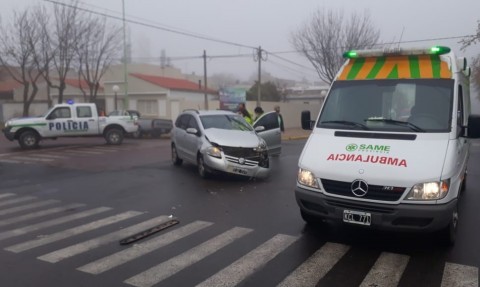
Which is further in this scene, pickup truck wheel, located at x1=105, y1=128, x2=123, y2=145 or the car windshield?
pickup truck wheel, located at x1=105, y1=128, x2=123, y2=145

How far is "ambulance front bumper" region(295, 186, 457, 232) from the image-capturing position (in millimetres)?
4801

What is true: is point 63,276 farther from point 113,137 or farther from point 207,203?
point 113,137

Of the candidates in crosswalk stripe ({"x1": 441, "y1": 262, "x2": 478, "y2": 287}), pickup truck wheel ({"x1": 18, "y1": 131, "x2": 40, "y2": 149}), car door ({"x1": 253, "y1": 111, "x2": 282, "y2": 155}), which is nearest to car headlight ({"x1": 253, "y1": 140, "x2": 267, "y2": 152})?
car door ({"x1": 253, "y1": 111, "x2": 282, "y2": 155})

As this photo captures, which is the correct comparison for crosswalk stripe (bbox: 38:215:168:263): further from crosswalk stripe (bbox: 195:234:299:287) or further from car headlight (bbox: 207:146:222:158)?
car headlight (bbox: 207:146:222:158)

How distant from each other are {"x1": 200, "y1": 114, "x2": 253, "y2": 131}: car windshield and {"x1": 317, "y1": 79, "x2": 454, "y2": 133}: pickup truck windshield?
5324mm

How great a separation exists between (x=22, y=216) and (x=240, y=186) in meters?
4.49

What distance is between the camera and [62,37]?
3125 cm

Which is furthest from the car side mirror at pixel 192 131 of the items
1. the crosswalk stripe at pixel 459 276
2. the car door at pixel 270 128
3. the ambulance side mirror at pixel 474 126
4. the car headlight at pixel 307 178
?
the crosswalk stripe at pixel 459 276

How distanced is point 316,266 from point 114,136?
17.4 metres

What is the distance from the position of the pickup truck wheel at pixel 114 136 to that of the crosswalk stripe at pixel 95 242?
14437 mm

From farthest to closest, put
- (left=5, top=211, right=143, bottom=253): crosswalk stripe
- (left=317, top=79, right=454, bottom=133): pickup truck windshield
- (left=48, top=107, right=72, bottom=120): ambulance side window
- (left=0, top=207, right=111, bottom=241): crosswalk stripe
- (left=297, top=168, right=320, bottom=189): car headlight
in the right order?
(left=48, top=107, right=72, bottom=120): ambulance side window < (left=0, top=207, right=111, bottom=241): crosswalk stripe < (left=5, top=211, right=143, bottom=253): crosswalk stripe < (left=317, top=79, right=454, bottom=133): pickup truck windshield < (left=297, top=168, right=320, bottom=189): car headlight

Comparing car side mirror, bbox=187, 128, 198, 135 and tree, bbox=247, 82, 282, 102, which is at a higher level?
tree, bbox=247, 82, 282, 102

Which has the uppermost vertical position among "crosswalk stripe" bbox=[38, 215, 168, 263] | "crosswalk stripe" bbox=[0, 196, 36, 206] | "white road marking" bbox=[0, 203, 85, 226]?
"crosswalk stripe" bbox=[38, 215, 168, 263]

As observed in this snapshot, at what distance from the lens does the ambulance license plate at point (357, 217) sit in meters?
4.98
